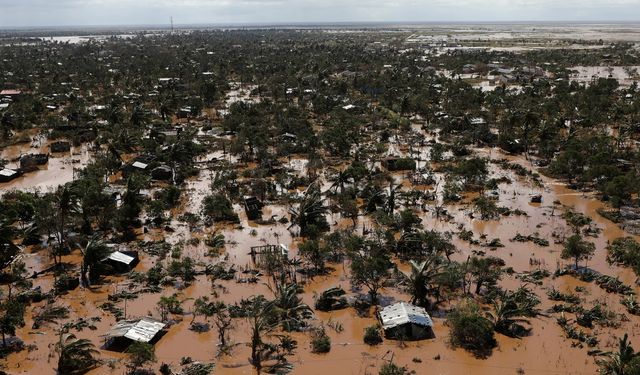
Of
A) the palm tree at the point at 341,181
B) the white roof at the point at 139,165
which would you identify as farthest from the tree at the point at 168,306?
the white roof at the point at 139,165

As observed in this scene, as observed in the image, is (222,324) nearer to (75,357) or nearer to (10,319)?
(75,357)

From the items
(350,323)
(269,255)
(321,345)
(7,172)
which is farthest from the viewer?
(7,172)

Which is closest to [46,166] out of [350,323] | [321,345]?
[350,323]

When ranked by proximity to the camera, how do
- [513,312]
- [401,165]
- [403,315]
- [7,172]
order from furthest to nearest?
[401,165]
[7,172]
[513,312]
[403,315]

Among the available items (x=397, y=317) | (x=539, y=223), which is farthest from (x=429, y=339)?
(x=539, y=223)

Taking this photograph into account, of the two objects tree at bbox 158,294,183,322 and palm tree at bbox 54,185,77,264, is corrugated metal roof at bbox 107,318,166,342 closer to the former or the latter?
tree at bbox 158,294,183,322

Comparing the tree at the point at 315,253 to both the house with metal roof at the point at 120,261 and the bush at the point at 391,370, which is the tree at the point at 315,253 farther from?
the bush at the point at 391,370

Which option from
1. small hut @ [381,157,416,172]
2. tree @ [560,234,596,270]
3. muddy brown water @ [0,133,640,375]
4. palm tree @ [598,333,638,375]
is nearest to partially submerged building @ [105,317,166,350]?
muddy brown water @ [0,133,640,375]

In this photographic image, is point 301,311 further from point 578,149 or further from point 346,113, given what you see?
point 346,113
